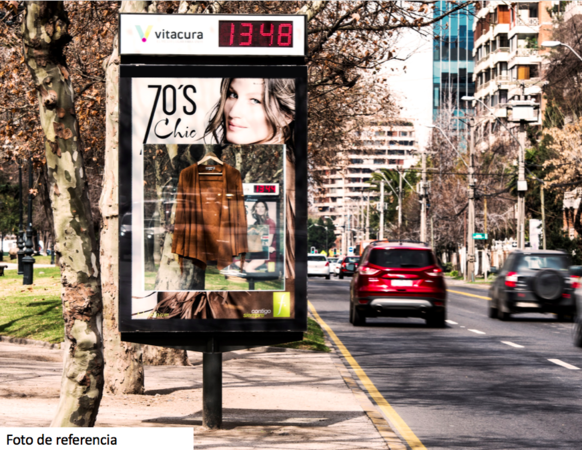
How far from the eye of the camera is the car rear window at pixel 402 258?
22578 mm

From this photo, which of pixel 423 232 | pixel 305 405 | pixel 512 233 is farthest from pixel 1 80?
pixel 512 233

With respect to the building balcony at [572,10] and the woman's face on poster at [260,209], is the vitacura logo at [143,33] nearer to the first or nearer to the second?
the woman's face on poster at [260,209]

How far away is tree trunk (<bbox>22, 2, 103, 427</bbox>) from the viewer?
6676mm

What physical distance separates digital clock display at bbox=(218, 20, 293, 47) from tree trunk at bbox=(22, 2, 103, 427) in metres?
2.09

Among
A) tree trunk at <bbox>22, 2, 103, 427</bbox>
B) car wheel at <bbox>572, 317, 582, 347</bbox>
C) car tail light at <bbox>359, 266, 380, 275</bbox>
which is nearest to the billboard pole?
tree trunk at <bbox>22, 2, 103, 427</bbox>

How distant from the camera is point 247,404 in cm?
1080

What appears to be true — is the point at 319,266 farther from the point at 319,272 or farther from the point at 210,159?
the point at 210,159

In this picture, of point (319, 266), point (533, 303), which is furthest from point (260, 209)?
point (319, 266)

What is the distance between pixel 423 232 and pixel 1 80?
167 ft

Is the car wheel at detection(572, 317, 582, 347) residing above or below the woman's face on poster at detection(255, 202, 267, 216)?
below

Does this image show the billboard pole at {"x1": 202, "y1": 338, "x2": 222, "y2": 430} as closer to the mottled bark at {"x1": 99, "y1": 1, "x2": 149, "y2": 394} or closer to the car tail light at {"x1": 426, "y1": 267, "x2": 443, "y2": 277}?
the mottled bark at {"x1": 99, "y1": 1, "x2": 149, "y2": 394}

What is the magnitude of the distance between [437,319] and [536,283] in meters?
2.74

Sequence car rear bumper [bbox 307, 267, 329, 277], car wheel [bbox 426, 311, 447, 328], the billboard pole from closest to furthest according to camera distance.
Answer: the billboard pole
car wheel [bbox 426, 311, 447, 328]
car rear bumper [bbox 307, 267, 329, 277]

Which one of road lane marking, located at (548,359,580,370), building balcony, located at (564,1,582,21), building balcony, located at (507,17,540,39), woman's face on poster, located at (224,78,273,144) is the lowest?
road lane marking, located at (548,359,580,370)
